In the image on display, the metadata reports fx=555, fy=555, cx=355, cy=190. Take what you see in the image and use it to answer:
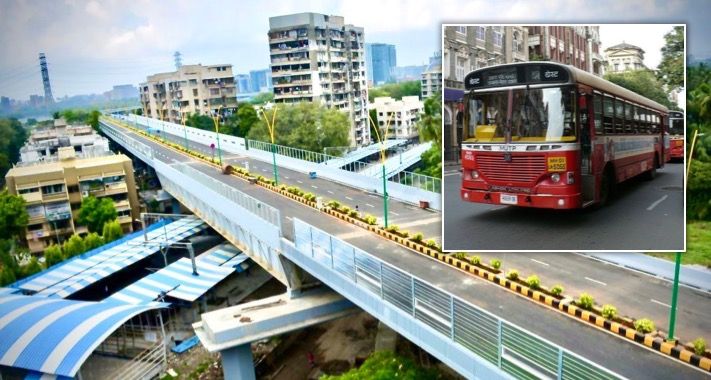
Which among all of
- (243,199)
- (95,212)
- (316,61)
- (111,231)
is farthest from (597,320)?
(316,61)

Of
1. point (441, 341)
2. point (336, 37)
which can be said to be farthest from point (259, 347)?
point (336, 37)

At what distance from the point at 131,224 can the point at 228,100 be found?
101 feet

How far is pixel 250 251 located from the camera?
55.4ft

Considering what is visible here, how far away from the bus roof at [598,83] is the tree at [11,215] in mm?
14081

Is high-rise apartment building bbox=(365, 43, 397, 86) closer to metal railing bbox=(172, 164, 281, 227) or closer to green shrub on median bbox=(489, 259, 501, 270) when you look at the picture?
metal railing bbox=(172, 164, 281, 227)

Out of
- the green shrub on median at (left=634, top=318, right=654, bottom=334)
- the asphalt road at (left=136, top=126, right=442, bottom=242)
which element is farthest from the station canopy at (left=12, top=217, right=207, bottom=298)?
the green shrub on median at (left=634, top=318, right=654, bottom=334)

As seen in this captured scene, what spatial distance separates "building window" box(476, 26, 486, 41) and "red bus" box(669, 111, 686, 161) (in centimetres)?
280

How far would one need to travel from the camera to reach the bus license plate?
27.1ft

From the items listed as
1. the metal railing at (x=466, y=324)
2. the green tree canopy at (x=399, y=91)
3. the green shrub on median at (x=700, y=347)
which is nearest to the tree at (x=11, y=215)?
the metal railing at (x=466, y=324)

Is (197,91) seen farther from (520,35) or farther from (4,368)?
(520,35)

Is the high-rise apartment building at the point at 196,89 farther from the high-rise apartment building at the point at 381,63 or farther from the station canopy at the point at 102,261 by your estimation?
the station canopy at the point at 102,261

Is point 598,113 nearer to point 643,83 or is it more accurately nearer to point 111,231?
point 643,83

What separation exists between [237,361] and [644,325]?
29.1 feet

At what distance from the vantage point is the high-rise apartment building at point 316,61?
44062 mm
